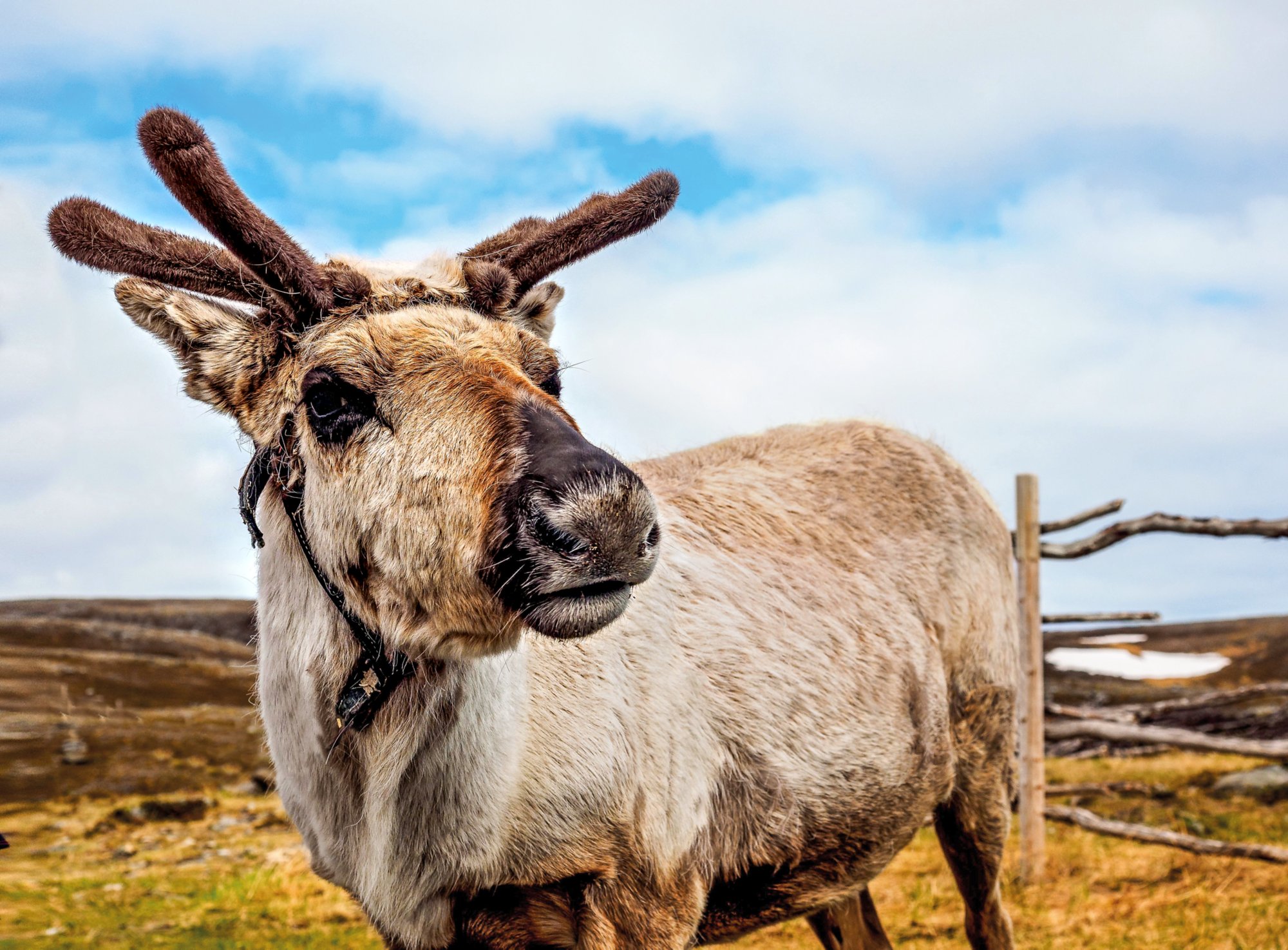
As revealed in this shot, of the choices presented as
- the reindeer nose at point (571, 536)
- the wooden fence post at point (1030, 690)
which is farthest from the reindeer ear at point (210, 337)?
→ the wooden fence post at point (1030, 690)

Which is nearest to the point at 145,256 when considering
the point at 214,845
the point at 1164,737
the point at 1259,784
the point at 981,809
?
the point at 981,809

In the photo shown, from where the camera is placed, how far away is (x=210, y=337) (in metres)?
3.04

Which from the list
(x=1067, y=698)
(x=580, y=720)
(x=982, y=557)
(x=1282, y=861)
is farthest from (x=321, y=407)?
(x=1067, y=698)

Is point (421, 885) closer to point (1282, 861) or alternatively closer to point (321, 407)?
point (321, 407)

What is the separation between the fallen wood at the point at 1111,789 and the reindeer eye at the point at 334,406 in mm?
9024

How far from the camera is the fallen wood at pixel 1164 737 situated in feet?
30.4

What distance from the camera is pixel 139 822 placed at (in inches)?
422

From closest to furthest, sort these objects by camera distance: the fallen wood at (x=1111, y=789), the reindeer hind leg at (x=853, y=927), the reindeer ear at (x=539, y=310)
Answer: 1. the reindeer ear at (x=539, y=310)
2. the reindeer hind leg at (x=853, y=927)
3. the fallen wood at (x=1111, y=789)

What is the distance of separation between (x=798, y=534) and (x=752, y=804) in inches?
50.7

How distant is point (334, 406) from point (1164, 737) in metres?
9.33

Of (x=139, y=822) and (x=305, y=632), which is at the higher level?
(x=305, y=632)

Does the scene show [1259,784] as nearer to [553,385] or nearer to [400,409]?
[553,385]

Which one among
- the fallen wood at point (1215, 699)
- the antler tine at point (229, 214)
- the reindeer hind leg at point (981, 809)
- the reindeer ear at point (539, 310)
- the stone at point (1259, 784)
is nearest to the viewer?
the antler tine at point (229, 214)

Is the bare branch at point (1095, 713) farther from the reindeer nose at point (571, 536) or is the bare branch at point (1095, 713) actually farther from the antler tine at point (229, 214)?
the antler tine at point (229, 214)
